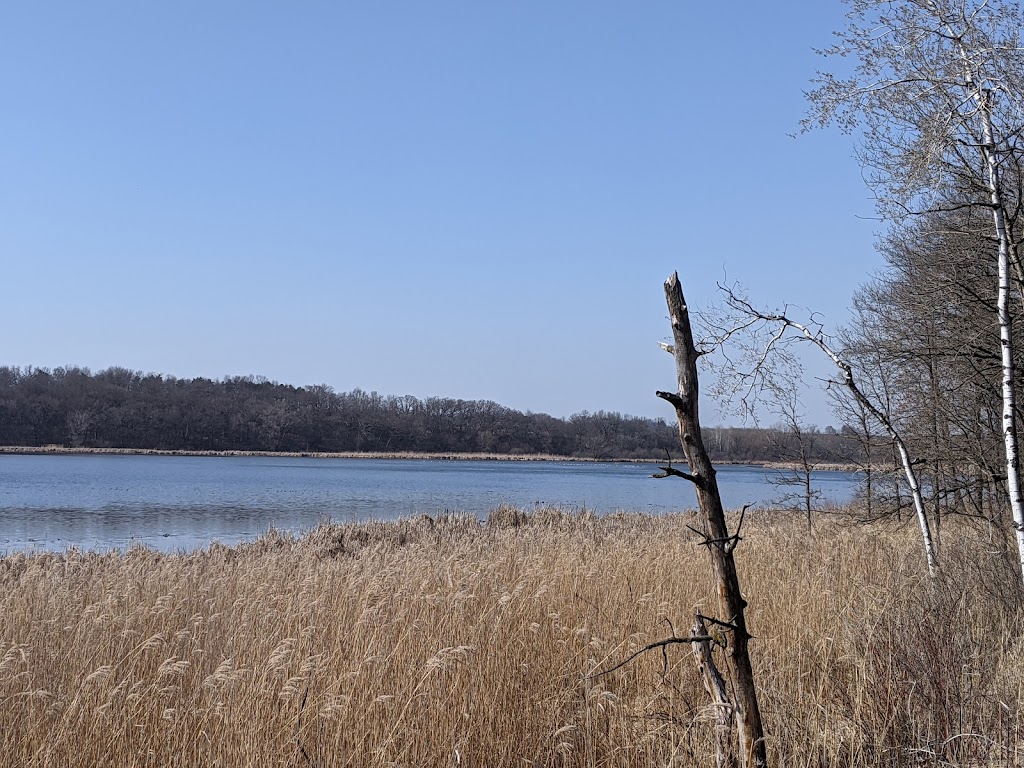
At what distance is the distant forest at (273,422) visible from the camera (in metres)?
94.2

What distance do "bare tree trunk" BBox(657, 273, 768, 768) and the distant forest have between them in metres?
83.1

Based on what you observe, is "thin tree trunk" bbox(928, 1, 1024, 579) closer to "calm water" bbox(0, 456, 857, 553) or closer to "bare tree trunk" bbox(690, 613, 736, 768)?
"bare tree trunk" bbox(690, 613, 736, 768)

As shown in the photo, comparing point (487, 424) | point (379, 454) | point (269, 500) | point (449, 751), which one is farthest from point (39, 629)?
point (487, 424)

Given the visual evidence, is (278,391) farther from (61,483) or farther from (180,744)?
(180,744)

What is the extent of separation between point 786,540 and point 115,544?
14225 mm

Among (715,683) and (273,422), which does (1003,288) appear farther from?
(273,422)

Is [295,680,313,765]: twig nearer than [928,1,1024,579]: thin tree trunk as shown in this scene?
Yes

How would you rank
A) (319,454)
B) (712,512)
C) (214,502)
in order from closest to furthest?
(712,512) → (214,502) → (319,454)

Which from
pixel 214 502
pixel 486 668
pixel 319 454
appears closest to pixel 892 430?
pixel 486 668

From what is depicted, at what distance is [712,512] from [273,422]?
4293 inches

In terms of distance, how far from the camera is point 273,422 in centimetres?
10731

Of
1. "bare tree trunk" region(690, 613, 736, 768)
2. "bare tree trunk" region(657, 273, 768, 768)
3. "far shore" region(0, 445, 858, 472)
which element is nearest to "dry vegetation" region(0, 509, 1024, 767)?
"bare tree trunk" region(690, 613, 736, 768)

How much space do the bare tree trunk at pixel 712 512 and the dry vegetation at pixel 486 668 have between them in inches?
26.8

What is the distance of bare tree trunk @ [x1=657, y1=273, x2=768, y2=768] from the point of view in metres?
3.11
